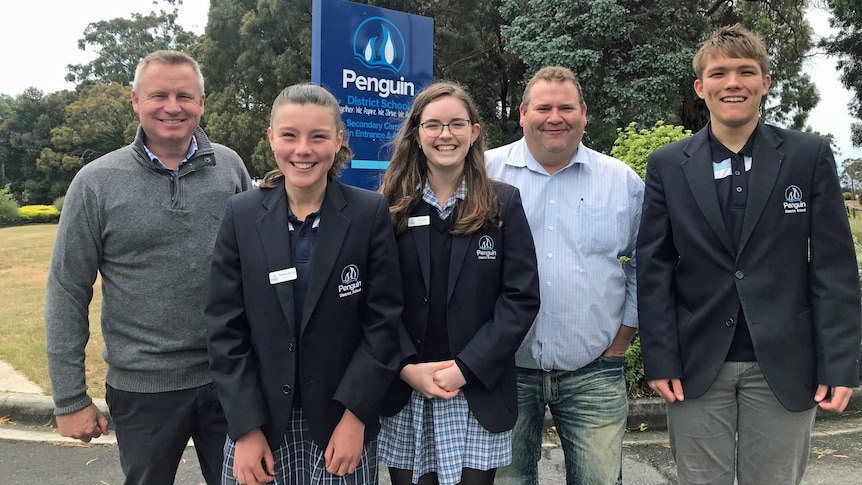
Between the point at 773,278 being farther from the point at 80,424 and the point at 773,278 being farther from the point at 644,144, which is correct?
the point at 80,424

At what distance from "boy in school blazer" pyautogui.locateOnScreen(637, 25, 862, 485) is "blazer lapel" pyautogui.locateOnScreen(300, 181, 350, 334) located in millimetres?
1239

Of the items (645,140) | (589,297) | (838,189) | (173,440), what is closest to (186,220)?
(173,440)

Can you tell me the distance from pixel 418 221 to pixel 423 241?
8cm

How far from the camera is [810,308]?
7.48ft

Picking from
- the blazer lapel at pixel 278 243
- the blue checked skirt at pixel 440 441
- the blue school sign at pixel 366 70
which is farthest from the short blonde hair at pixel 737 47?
the blue school sign at pixel 366 70

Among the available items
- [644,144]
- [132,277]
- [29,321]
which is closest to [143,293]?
[132,277]

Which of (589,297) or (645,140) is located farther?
(645,140)

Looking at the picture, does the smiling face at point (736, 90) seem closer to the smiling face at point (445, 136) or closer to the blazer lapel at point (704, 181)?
the blazer lapel at point (704, 181)

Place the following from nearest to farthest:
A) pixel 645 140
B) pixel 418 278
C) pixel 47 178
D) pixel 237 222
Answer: pixel 237 222 → pixel 418 278 → pixel 645 140 → pixel 47 178

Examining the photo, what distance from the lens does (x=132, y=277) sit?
8.02 feet

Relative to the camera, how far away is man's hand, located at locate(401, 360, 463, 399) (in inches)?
86.0

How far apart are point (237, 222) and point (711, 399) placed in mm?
1936

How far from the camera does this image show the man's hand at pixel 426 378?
2184 mm

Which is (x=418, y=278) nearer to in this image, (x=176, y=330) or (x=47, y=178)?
(x=176, y=330)
